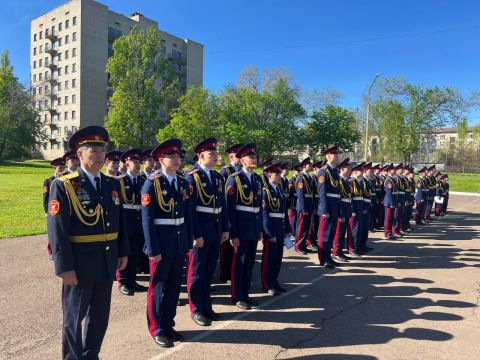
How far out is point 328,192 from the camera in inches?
304

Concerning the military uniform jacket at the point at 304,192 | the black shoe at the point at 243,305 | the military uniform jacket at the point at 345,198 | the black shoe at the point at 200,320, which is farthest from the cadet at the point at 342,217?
the black shoe at the point at 200,320

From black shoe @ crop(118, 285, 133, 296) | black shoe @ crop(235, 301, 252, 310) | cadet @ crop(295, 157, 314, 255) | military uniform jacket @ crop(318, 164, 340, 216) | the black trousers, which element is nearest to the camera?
the black trousers

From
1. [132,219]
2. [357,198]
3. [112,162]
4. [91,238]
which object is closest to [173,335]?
[91,238]

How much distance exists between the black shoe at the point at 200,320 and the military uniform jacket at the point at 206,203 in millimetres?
891

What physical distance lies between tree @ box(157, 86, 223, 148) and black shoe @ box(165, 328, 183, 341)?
4085 centimetres

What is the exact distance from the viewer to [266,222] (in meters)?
5.92

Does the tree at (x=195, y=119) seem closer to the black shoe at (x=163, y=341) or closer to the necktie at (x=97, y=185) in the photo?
the black shoe at (x=163, y=341)

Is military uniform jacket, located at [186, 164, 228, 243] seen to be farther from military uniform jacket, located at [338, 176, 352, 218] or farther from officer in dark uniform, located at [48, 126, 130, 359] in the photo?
military uniform jacket, located at [338, 176, 352, 218]

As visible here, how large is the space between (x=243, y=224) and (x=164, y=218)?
1.40 m

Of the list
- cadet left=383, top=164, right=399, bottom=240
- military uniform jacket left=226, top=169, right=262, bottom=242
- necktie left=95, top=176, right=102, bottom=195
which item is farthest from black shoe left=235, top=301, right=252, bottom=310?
cadet left=383, top=164, right=399, bottom=240

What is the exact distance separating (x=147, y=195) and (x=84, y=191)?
91 cm

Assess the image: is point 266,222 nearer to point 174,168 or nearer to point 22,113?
point 174,168

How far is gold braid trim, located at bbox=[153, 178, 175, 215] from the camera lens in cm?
430

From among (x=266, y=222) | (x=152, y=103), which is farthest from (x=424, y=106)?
(x=266, y=222)
